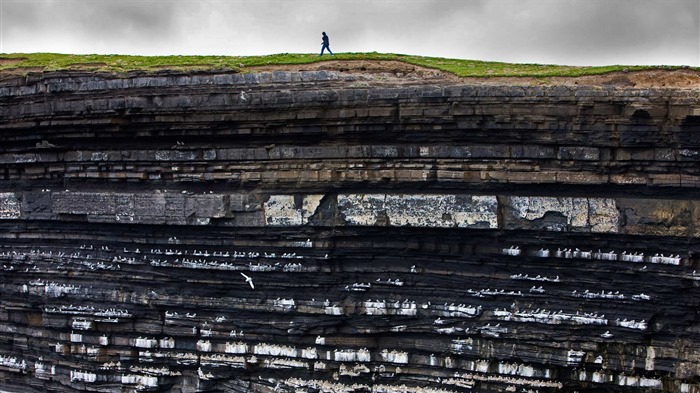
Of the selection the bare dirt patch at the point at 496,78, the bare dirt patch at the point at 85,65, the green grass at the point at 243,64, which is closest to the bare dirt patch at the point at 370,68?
the bare dirt patch at the point at 496,78

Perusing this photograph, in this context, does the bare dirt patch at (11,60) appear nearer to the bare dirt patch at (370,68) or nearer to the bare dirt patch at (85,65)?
the bare dirt patch at (85,65)

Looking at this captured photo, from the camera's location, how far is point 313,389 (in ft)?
38.9

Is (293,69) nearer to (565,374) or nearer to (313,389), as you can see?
(313,389)

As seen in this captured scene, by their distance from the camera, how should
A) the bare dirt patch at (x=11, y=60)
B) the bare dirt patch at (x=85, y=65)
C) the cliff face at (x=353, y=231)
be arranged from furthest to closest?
the bare dirt patch at (x=11, y=60) < the bare dirt patch at (x=85, y=65) < the cliff face at (x=353, y=231)

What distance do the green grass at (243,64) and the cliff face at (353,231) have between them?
3.49 ft

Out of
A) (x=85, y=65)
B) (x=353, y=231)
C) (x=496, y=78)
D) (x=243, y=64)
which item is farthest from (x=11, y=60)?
(x=496, y=78)

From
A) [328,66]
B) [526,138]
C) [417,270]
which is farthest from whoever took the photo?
[328,66]

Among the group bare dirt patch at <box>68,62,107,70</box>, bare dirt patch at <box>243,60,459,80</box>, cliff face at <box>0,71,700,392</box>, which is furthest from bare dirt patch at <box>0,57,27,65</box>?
bare dirt patch at <box>243,60,459,80</box>

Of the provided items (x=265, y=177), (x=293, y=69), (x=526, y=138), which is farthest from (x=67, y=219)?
(x=526, y=138)

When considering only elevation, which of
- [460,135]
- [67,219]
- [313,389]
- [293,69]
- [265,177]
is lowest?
[313,389]

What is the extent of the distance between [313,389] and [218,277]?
283 cm

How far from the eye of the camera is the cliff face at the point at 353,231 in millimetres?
10320

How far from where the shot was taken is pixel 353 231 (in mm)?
11062

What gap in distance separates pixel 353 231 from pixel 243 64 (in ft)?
15.1
